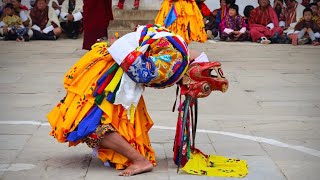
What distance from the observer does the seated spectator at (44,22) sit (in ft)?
45.0

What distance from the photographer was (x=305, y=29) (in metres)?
13.3

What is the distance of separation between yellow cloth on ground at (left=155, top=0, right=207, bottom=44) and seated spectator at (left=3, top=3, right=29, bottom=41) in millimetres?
4532

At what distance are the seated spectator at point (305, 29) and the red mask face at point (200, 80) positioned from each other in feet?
28.4

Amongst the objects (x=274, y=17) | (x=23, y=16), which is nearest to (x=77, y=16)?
(x=23, y=16)

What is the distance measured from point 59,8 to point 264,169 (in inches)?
389

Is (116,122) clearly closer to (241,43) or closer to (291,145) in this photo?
(291,145)

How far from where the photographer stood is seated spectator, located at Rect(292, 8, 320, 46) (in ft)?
43.5

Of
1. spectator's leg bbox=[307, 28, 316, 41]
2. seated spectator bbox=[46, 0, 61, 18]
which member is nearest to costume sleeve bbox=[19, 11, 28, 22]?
seated spectator bbox=[46, 0, 61, 18]

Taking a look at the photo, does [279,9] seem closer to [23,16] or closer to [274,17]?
[274,17]

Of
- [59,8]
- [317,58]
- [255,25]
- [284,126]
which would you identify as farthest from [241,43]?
[284,126]

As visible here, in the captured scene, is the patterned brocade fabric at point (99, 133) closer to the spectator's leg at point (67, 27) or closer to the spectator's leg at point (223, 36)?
the spectator's leg at point (223, 36)

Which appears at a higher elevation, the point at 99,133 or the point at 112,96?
the point at 112,96

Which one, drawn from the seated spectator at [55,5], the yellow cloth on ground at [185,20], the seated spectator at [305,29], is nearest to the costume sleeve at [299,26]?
the seated spectator at [305,29]

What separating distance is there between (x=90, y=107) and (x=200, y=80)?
0.77 metres
